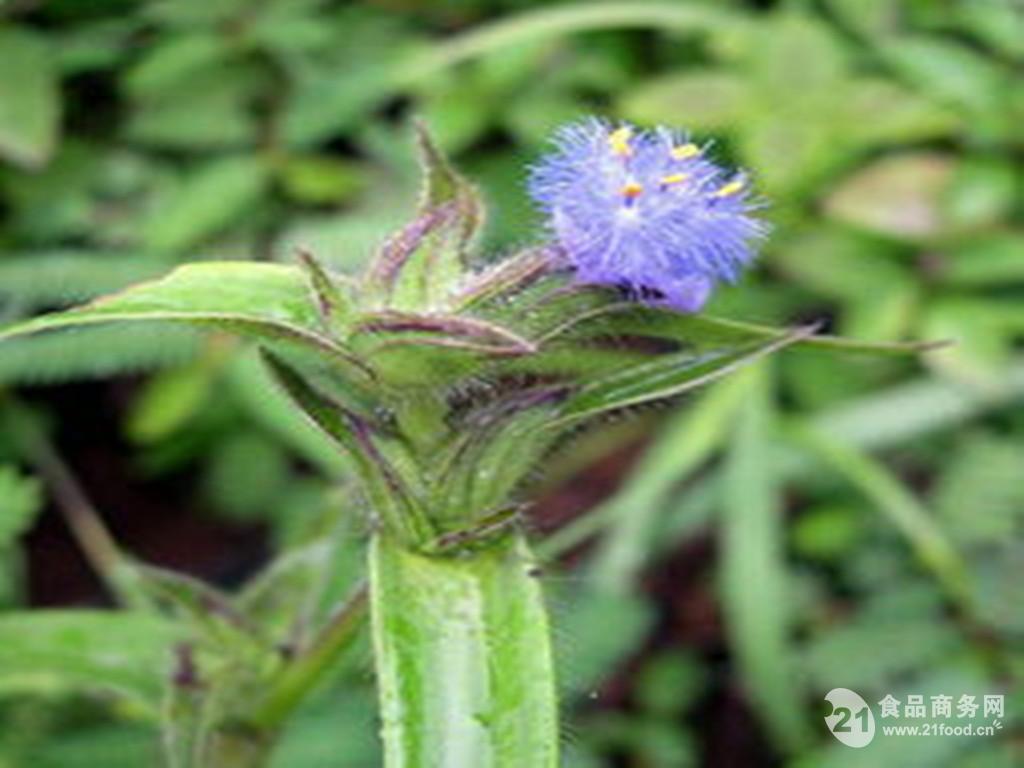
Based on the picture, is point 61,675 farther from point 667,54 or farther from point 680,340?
point 667,54

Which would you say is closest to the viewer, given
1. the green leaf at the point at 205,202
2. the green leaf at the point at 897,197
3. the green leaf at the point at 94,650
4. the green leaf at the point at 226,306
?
the green leaf at the point at 226,306

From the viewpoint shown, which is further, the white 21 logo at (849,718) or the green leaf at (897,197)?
the green leaf at (897,197)

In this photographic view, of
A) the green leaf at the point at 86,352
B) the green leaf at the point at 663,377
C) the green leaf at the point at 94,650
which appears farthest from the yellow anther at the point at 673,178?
the green leaf at the point at 86,352

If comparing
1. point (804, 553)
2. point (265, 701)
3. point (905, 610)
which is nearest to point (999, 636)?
point (905, 610)

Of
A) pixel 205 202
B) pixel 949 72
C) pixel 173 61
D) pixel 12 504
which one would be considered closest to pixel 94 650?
pixel 12 504

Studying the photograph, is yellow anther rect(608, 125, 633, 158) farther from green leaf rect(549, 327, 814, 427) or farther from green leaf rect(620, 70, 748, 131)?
green leaf rect(620, 70, 748, 131)

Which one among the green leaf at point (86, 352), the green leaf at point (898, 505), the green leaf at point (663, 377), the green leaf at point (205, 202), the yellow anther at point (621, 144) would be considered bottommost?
the green leaf at point (663, 377)

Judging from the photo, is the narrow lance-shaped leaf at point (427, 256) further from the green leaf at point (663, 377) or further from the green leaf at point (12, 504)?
the green leaf at point (12, 504)
